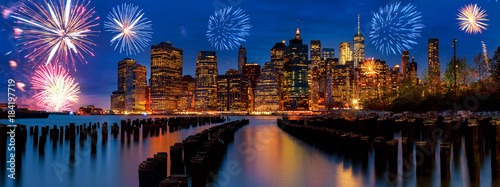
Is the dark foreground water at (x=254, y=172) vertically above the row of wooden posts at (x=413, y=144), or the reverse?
the row of wooden posts at (x=413, y=144)

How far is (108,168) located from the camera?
1488 centimetres

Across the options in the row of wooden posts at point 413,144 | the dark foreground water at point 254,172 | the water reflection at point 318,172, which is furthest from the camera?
the dark foreground water at point 254,172

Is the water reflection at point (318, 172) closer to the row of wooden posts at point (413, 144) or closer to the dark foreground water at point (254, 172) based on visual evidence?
the dark foreground water at point (254, 172)

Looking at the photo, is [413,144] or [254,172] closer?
[413,144]

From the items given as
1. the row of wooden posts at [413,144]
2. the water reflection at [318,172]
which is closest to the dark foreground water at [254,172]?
the water reflection at [318,172]

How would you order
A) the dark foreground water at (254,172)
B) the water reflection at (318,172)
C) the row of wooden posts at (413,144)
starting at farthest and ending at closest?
the dark foreground water at (254,172), the water reflection at (318,172), the row of wooden posts at (413,144)

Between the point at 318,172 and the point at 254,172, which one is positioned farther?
the point at 254,172

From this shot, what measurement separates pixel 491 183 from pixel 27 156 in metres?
20.3

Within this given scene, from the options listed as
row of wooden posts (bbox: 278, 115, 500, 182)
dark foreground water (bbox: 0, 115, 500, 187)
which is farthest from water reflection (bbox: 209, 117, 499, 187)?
row of wooden posts (bbox: 278, 115, 500, 182)

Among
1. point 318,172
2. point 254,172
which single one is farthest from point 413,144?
point 254,172

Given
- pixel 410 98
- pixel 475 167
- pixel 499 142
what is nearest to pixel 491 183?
pixel 475 167

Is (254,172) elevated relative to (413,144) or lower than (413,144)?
lower

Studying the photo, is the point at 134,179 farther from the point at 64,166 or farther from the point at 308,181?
the point at 308,181

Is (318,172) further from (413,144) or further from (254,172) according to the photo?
(413,144)
